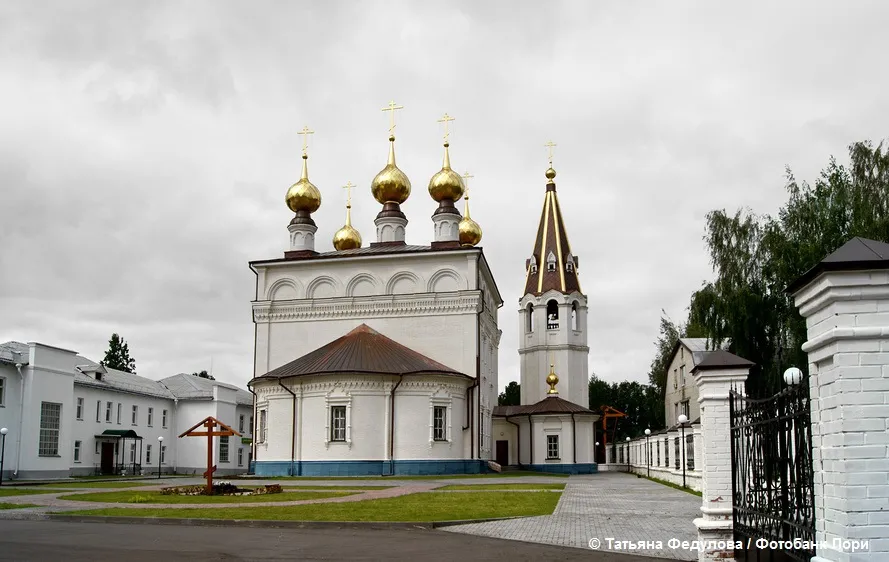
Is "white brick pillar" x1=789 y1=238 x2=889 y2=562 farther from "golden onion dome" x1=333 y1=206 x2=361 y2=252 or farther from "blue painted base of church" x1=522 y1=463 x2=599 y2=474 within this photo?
"golden onion dome" x1=333 y1=206 x2=361 y2=252

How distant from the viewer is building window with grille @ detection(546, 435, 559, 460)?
38.8 metres

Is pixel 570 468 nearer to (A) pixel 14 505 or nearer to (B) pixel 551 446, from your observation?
(B) pixel 551 446

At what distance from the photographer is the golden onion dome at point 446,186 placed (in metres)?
38.5

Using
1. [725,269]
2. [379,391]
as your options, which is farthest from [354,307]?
[725,269]

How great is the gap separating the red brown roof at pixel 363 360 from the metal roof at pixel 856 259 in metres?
25.8

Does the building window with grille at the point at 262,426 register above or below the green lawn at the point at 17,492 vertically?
above

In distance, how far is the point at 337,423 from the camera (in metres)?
30.2

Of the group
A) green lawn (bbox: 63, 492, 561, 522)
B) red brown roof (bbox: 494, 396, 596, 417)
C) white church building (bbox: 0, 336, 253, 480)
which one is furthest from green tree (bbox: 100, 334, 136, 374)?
green lawn (bbox: 63, 492, 561, 522)

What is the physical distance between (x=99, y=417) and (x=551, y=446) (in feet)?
67.4

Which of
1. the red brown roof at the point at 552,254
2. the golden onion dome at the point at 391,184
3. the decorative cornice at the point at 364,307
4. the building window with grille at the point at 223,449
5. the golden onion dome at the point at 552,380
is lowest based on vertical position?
the building window with grille at the point at 223,449

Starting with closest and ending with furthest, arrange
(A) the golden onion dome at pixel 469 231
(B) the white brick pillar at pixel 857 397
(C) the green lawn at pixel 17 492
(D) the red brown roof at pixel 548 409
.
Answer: (B) the white brick pillar at pixel 857 397
(C) the green lawn at pixel 17 492
(D) the red brown roof at pixel 548 409
(A) the golden onion dome at pixel 469 231

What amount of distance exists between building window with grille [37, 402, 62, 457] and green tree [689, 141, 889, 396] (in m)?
24.6

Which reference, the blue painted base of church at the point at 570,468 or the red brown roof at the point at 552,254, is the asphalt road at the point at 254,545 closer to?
the blue painted base of church at the point at 570,468

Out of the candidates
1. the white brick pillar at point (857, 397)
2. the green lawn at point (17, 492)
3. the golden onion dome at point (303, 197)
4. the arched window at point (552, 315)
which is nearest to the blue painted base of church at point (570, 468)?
the arched window at point (552, 315)
